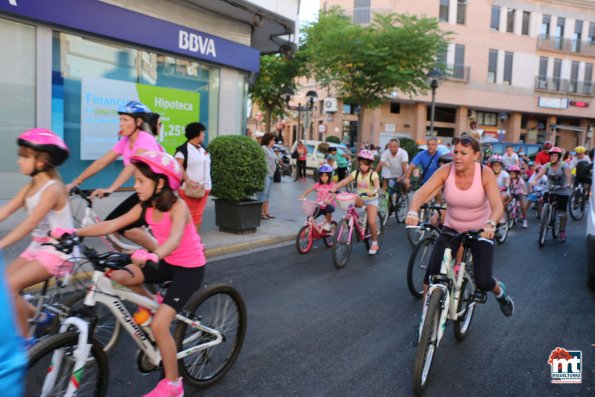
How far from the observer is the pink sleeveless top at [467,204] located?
4238mm

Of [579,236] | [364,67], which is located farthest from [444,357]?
[364,67]

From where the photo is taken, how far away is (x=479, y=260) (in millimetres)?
4184

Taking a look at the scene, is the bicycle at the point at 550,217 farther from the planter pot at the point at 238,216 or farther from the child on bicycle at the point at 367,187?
the planter pot at the point at 238,216

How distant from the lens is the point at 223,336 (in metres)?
3.56

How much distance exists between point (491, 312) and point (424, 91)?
21.4m

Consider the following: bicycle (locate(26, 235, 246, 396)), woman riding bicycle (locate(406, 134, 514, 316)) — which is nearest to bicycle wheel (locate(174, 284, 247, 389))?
bicycle (locate(26, 235, 246, 396))

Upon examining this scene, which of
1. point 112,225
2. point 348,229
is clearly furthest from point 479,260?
point 348,229

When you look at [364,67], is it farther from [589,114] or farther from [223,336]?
[589,114]

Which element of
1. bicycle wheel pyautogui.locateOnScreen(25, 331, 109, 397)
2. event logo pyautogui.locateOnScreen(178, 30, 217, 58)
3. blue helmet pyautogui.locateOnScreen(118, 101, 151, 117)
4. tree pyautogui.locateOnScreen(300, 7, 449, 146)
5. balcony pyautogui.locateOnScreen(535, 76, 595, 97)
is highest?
balcony pyautogui.locateOnScreen(535, 76, 595, 97)

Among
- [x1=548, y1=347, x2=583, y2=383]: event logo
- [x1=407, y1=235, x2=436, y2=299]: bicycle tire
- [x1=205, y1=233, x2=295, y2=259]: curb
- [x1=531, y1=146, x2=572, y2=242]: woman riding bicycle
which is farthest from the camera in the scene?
[x1=531, y1=146, x2=572, y2=242]: woman riding bicycle

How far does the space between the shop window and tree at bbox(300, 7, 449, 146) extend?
15651mm

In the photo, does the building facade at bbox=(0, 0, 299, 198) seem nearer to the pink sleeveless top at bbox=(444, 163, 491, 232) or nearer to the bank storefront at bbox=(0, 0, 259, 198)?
the bank storefront at bbox=(0, 0, 259, 198)

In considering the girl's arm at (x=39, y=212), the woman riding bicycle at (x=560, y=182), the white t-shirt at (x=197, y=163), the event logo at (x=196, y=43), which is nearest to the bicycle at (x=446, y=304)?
the girl's arm at (x=39, y=212)

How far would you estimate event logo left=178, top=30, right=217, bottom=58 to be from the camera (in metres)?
11.6
